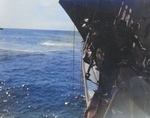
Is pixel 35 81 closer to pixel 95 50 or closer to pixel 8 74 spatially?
pixel 8 74

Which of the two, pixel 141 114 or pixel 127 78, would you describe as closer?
pixel 141 114

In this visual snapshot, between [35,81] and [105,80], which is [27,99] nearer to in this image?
[35,81]

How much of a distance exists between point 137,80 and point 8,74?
30860 millimetres

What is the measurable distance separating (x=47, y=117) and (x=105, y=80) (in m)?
13.5

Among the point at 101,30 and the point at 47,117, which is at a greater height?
the point at 101,30

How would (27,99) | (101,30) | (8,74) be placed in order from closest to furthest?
1. (101,30)
2. (27,99)
3. (8,74)

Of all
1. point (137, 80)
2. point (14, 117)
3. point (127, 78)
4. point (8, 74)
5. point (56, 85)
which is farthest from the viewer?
point (8, 74)

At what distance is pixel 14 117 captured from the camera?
17.2 meters

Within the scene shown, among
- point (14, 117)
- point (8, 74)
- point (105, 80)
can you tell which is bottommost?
point (8, 74)

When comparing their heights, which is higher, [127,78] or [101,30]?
[101,30]

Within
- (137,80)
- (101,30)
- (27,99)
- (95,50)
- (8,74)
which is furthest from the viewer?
(8,74)

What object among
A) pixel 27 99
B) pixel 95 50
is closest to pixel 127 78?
pixel 95 50

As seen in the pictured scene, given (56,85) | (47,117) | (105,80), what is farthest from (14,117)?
(105,80)

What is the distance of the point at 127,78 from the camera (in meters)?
5.04
